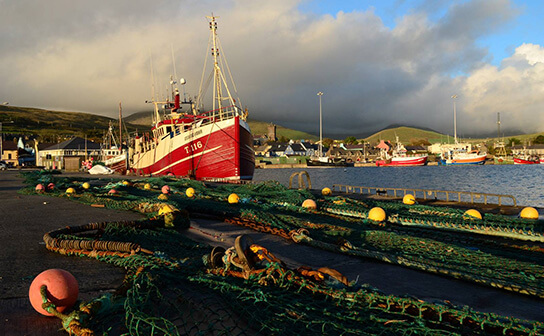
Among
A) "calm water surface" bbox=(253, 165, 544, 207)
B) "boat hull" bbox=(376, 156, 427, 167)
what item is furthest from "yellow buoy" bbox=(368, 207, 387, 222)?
"boat hull" bbox=(376, 156, 427, 167)

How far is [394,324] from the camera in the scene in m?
2.85

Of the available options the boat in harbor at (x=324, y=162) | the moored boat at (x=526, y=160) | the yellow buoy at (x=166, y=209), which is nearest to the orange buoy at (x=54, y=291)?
the yellow buoy at (x=166, y=209)

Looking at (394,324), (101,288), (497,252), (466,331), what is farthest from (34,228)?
(497,252)

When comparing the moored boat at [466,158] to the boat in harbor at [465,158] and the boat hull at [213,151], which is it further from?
the boat hull at [213,151]

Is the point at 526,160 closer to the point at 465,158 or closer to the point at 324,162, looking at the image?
the point at 465,158

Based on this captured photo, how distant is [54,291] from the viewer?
2863 mm

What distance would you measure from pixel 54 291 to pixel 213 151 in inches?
886

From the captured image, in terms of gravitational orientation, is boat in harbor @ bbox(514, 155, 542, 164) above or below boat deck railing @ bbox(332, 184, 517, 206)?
above

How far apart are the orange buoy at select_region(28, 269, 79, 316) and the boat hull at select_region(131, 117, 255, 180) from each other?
21580 mm

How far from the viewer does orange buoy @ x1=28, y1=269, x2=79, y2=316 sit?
2.86 m

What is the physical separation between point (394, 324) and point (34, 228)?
6325 millimetres

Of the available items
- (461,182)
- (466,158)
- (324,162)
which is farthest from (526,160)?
(461,182)

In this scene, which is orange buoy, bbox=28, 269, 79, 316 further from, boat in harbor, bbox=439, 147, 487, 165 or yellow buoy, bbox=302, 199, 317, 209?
boat in harbor, bbox=439, 147, 487, 165

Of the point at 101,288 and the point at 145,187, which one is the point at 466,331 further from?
the point at 145,187
